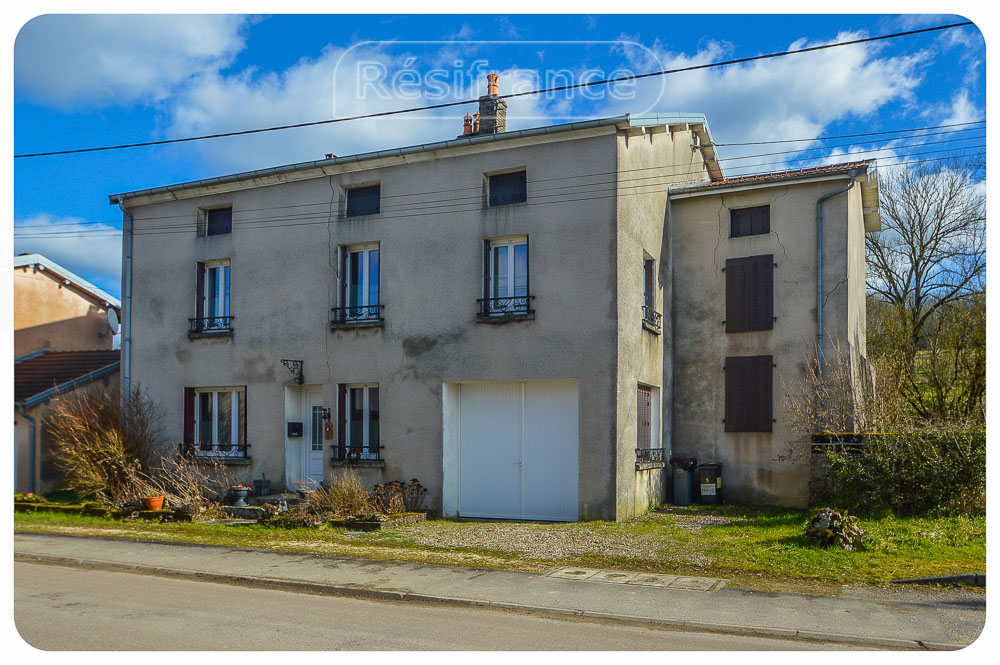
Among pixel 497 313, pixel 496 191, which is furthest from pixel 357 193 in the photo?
pixel 497 313

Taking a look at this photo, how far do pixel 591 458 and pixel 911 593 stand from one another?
576 centimetres

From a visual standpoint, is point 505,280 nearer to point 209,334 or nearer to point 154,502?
point 209,334

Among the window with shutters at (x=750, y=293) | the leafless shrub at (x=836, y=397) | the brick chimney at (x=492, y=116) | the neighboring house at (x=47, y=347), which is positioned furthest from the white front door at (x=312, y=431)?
the leafless shrub at (x=836, y=397)

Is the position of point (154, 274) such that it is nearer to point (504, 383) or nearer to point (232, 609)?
point (504, 383)

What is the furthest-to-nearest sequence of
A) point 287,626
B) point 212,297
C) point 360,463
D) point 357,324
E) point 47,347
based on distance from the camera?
point 47,347 → point 212,297 → point 357,324 → point 360,463 → point 287,626

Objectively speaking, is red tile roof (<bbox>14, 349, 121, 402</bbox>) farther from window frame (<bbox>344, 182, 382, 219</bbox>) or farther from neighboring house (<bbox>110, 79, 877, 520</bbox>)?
window frame (<bbox>344, 182, 382, 219</bbox>)

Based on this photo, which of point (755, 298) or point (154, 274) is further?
point (154, 274)

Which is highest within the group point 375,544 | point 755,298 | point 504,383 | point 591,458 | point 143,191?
point 143,191

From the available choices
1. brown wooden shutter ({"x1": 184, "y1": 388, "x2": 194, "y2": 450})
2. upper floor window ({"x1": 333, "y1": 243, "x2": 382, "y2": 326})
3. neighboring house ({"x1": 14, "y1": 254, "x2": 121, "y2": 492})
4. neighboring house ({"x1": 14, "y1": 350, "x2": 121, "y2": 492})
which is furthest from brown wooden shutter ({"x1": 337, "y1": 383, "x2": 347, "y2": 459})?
neighboring house ({"x1": 14, "y1": 254, "x2": 121, "y2": 492})

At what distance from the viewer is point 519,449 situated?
14.5 meters

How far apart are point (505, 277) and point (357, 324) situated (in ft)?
10.2

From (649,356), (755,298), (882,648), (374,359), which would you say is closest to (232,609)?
(882,648)

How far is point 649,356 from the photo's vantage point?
1516 cm

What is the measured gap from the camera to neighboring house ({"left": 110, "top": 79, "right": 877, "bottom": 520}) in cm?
1403
